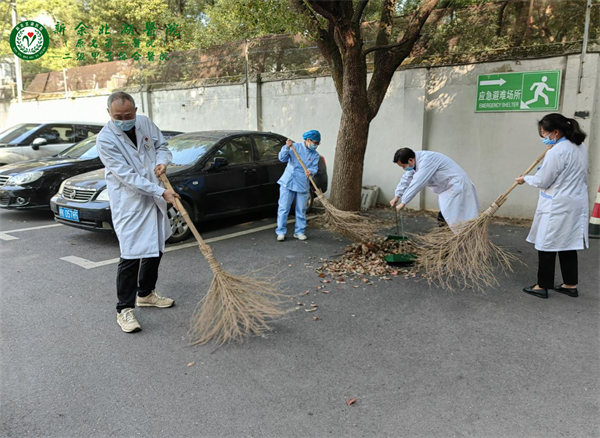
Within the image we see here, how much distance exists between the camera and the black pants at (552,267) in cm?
437

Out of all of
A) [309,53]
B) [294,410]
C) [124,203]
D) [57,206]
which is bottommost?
[294,410]

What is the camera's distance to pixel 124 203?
144 inches

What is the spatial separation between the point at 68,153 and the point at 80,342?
620 centimetres

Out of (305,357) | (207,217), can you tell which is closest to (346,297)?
(305,357)

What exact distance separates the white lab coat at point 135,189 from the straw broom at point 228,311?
22 centimetres

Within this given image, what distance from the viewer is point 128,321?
3.71 meters

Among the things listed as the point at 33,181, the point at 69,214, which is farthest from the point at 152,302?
the point at 33,181

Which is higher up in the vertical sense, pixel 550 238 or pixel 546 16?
pixel 546 16

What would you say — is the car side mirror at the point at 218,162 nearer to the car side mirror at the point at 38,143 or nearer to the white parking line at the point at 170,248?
the white parking line at the point at 170,248

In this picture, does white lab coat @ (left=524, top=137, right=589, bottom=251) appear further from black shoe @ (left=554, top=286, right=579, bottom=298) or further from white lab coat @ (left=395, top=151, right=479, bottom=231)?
white lab coat @ (left=395, top=151, right=479, bottom=231)

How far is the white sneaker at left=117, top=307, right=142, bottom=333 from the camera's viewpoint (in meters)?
3.67

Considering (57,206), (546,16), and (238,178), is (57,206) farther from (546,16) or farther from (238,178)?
(546,16)

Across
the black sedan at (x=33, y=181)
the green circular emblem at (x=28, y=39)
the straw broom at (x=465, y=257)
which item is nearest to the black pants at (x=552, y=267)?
the straw broom at (x=465, y=257)

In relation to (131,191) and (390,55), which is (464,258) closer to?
(131,191)
